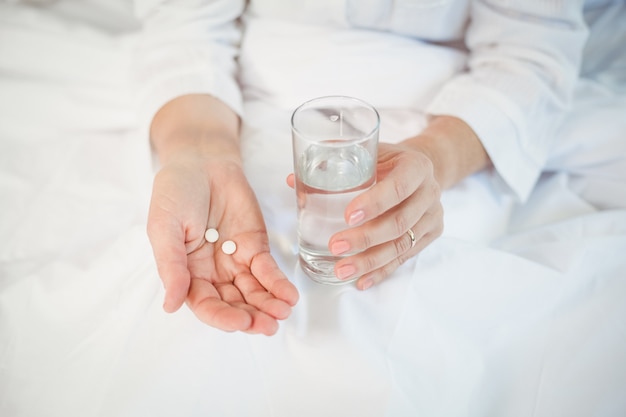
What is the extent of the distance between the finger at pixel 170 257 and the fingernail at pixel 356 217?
0.71 ft

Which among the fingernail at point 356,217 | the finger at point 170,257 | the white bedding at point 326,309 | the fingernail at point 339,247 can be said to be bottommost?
the white bedding at point 326,309

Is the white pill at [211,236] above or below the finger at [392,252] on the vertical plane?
below

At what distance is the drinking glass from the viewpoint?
70 cm

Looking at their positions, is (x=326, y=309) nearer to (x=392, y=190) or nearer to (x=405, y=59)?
(x=392, y=190)

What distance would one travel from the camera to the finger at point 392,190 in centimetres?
69

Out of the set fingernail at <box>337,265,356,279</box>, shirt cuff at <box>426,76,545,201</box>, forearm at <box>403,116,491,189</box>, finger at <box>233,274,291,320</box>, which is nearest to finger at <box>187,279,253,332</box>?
finger at <box>233,274,291,320</box>

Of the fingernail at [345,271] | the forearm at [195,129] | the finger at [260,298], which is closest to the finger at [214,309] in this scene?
the finger at [260,298]

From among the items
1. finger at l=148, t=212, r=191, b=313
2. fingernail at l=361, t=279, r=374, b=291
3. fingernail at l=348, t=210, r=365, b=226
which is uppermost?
fingernail at l=348, t=210, r=365, b=226

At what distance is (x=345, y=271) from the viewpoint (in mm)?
747

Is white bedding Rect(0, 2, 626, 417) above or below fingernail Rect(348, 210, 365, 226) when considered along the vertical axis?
below

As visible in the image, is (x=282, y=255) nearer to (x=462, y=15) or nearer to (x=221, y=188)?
(x=221, y=188)

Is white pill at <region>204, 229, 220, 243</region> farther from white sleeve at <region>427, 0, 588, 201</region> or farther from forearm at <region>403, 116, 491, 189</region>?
white sleeve at <region>427, 0, 588, 201</region>

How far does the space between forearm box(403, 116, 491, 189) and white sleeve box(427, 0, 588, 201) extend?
0.05ft

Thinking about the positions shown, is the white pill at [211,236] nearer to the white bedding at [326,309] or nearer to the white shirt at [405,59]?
the white bedding at [326,309]
